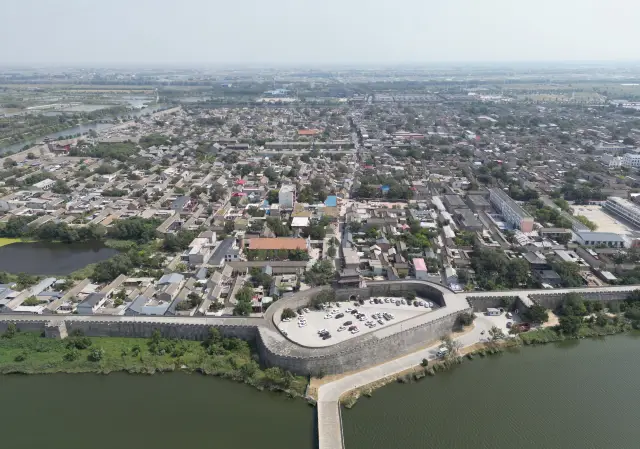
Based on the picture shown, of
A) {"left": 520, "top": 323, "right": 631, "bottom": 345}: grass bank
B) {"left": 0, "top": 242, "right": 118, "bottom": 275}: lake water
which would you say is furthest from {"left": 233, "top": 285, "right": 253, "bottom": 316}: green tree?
{"left": 520, "top": 323, "right": 631, "bottom": 345}: grass bank

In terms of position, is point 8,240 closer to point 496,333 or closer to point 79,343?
point 79,343

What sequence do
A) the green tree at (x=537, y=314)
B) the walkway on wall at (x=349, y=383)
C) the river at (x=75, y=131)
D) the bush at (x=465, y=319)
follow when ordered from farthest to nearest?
the river at (x=75, y=131) → the green tree at (x=537, y=314) → the bush at (x=465, y=319) → the walkway on wall at (x=349, y=383)

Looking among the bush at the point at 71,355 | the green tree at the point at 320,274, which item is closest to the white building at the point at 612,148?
the green tree at the point at 320,274

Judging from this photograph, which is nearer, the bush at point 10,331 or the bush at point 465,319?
the bush at point 10,331

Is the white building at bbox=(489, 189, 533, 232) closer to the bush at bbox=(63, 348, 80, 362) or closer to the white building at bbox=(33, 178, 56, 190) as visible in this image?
the bush at bbox=(63, 348, 80, 362)

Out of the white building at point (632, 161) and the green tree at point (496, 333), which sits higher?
the white building at point (632, 161)

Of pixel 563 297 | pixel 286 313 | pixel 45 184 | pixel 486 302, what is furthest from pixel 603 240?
pixel 45 184

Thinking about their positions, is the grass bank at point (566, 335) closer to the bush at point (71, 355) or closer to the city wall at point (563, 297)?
the city wall at point (563, 297)

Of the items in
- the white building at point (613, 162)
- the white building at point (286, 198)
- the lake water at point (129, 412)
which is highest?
the white building at point (613, 162)
